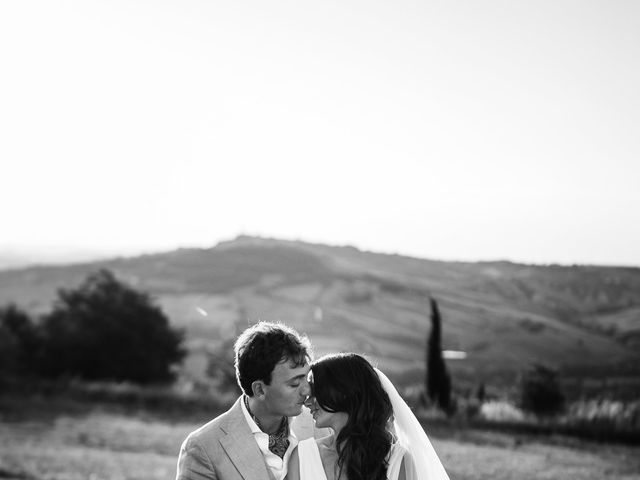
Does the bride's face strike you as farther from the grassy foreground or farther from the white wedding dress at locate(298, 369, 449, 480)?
the grassy foreground

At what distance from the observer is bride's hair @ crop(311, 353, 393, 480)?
3.93 metres

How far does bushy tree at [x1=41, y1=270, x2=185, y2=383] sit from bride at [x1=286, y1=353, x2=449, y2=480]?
2351 centimetres

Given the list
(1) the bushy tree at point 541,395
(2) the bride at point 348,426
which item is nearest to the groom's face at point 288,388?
(2) the bride at point 348,426

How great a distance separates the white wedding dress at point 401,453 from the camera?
395 centimetres

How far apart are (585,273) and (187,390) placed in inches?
591

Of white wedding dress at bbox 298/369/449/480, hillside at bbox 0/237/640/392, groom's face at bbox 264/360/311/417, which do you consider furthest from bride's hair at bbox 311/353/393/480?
hillside at bbox 0/237/640/392

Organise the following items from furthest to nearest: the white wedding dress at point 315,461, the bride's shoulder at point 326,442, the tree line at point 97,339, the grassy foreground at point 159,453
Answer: the tree line at point 97,339, the grassy foreground at point 159,453, the bride's shoulder at point 326,442, the white wedding dress at point 315,461

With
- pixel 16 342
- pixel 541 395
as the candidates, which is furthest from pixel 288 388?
pixel 16 342

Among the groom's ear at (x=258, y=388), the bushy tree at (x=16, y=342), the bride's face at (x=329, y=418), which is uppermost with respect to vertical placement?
the groom's ear at (x=258, y=388)

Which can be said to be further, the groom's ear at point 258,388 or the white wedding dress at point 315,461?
the groom's ear at point 258,388

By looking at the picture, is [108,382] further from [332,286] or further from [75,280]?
[75,280]

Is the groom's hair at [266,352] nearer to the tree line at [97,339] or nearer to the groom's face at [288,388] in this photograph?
the groom's face at [288,388]

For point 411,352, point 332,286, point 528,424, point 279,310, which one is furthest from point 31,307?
point 528,424

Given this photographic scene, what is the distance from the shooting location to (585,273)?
26.4 m
